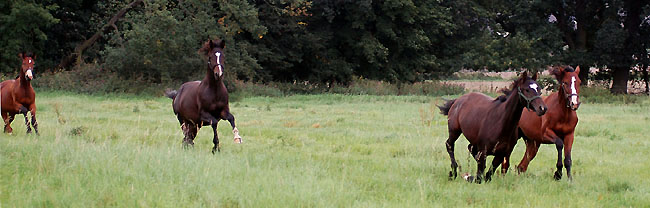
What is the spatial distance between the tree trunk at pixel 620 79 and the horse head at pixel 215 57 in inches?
1249

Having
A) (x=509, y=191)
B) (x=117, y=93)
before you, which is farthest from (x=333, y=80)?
(x=509, y=191)

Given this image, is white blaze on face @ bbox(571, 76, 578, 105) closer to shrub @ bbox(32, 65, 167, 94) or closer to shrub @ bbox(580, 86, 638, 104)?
shrub @ bbox(580, 86, 638, 104)

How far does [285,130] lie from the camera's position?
51.8 feet

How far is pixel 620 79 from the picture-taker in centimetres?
3834

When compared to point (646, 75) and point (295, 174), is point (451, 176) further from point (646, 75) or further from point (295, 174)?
point (646, 75)

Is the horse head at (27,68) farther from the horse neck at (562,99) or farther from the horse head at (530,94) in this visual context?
the horse neck at (562,99)

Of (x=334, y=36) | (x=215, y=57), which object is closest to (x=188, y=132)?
(x=215, y=57)

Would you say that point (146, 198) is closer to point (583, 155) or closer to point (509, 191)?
point (509, 191)

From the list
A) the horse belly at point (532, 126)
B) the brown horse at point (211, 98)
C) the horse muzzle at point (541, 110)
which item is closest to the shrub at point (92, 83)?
the brown horse at point (211, 98)

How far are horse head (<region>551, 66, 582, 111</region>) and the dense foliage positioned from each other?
82.4ft

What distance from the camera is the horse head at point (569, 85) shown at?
31.0ft

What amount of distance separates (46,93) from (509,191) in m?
27.0

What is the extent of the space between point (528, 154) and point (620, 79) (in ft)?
104

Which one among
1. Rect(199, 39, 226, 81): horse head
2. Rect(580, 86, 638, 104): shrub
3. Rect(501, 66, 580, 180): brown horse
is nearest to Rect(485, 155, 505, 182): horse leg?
Rect(501, 66, 580, 180): brown horse
